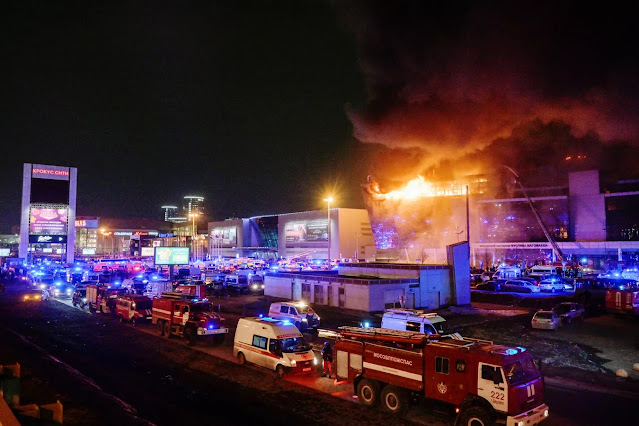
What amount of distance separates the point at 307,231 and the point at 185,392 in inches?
3353

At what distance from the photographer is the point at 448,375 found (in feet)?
35.1

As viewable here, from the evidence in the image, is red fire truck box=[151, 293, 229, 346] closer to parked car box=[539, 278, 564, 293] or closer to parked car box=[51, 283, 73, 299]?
parked car box=[51, 283, 73, 299]

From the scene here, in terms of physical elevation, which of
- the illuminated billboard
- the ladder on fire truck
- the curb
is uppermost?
the illuminated billboard

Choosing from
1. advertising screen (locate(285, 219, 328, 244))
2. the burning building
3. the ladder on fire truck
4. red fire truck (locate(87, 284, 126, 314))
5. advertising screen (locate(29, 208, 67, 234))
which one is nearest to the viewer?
the ladder on fire truck

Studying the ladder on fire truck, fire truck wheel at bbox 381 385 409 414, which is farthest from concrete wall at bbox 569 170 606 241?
fire truck wheel at bbox 381 385 409 414

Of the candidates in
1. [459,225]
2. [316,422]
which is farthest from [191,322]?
[459,225]

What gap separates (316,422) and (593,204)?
7333 centimetres

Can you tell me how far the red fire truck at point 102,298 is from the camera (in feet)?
98.0

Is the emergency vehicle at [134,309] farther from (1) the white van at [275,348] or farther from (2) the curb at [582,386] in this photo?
(2) the curb at [582,386]

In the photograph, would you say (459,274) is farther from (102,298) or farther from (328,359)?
(102,298)

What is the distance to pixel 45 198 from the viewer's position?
72.1 m

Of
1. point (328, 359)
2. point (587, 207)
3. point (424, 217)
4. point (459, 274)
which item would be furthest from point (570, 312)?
point (587, 207)

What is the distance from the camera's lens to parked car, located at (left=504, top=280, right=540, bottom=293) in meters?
41.8

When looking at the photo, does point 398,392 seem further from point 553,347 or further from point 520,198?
point 520,198
